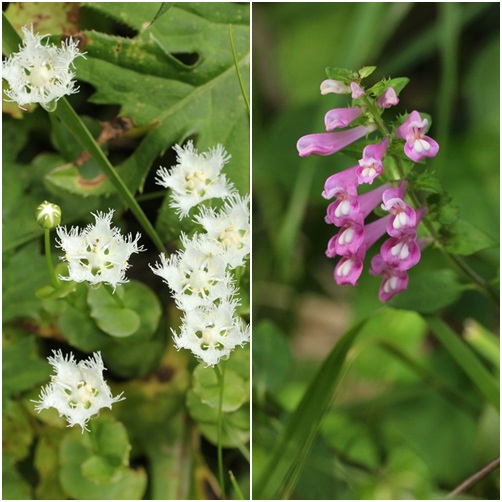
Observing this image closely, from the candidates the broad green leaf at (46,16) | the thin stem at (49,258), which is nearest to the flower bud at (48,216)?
the thin stem at (49,258)

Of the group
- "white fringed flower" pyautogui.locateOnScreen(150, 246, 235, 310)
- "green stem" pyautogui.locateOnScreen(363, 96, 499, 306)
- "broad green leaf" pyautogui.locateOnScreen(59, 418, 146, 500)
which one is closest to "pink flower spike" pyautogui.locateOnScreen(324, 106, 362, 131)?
"green stem" pyautogui.locateOnScreen(363, 96, 499, 306)

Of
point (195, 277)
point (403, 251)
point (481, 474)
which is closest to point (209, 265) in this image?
point (195, 277)

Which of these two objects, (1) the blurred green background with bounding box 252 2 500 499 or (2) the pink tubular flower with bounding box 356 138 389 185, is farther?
(1) the blurred green background with bounding box 252 2 500 499

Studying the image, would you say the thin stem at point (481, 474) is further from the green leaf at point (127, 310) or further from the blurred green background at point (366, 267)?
the green leaf at point (127, 310)

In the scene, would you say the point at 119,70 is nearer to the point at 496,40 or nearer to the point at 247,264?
the point at 247,264

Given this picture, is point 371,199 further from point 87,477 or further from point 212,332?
point 87,477

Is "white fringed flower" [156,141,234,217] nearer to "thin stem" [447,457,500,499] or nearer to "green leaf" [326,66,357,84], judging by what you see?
"green leaf" [326,66,357,84]
